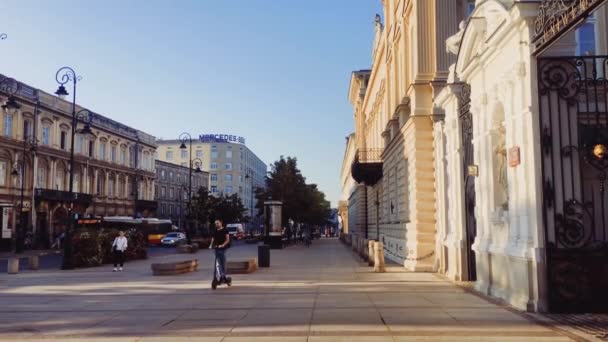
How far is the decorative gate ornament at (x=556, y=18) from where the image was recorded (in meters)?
8.00

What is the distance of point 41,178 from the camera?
5531 centimetres

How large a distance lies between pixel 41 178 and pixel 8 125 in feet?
22.6

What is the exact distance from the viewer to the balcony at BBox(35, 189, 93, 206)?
52.8 meters

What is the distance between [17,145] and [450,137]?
44.6m

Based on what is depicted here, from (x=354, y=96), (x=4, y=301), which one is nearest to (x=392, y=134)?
(x=4, y=301)

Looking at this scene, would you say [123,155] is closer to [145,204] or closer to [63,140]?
[145,204]

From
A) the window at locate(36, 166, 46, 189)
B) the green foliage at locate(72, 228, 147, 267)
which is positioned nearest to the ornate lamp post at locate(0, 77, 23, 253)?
the window at locate(36, 166, 46, 189)

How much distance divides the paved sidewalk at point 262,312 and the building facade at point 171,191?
3037 inches

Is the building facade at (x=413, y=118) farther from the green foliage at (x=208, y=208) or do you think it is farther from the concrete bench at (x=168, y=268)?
Answer: the green foliage at (x=208, y=208)

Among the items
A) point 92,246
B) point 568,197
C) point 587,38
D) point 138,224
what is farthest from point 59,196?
point 568,197

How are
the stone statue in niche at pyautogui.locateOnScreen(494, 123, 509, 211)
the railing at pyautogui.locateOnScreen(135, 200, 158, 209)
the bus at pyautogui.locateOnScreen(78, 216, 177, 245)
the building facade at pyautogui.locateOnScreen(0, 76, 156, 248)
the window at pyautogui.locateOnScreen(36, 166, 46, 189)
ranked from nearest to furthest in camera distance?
the stone statue in niche at pyautogui.locateOnScreen(494, 123, 509, 211), the bus at pyautogui.locateOnScreen(78, 216, 177, 245), the building facade at pyautogui.locateOnScreen(0, 76, 156, 248), the window at pyautogui.locateOnScreen(36, 166, 46, 189), the railing at pyautogui.locateOnScreen(135, 200, 158, 209)

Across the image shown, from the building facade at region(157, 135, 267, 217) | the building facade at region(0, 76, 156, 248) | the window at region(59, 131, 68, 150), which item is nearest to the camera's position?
the building facade at region(0, 76, 156, 248)

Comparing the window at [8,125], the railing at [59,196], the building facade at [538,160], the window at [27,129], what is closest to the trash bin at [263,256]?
the building facade at [538,160]

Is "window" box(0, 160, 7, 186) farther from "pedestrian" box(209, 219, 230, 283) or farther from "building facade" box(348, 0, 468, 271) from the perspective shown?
"pedestrian" box(209, 219, 230, 283)
